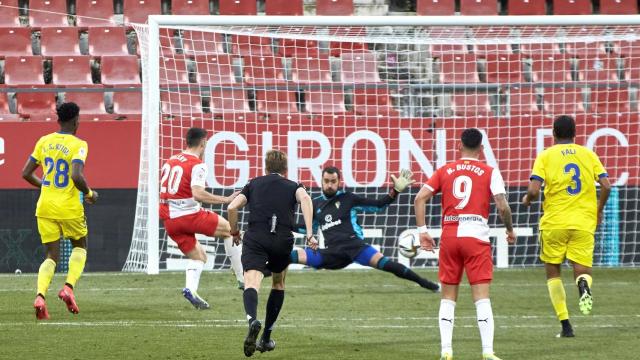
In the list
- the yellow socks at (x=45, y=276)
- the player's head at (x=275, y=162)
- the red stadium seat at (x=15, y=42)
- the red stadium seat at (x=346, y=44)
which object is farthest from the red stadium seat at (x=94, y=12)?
the player's head at (x=275, y=162)

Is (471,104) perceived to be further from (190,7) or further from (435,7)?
(190,7)

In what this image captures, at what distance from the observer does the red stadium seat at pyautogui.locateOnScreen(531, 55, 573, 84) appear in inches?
711

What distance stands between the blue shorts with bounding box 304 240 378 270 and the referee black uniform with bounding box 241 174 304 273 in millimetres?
4431

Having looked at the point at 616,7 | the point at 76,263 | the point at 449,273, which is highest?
the point at 616,7

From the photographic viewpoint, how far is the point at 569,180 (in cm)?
993

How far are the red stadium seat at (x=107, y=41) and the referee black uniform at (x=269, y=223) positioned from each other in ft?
34.1

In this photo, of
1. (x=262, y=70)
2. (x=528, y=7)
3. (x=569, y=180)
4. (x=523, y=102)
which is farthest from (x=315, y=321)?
(x=528, y=7)

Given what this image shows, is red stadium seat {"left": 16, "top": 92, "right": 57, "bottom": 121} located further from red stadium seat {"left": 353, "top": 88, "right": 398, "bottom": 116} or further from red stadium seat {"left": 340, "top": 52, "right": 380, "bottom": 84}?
red stadium seat {"left": 353, "top": 88, "right": 398, "bottom": 116}

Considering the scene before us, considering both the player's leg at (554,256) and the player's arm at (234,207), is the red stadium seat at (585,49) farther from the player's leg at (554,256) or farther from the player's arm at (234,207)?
the player's arm at (234,207)

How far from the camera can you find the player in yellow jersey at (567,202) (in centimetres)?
987

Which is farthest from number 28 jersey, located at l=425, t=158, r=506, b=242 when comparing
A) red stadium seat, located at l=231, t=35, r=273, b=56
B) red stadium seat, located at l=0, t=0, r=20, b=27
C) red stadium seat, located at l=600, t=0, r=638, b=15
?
red stadium seat, located at l=0, t=0, r=20, b=27

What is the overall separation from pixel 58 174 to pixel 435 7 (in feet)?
34.3

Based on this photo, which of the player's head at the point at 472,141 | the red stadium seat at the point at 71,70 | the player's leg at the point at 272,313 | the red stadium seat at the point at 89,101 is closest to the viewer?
the player's head at the point at 472,141

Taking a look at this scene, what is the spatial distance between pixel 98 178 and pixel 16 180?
3.72ft
